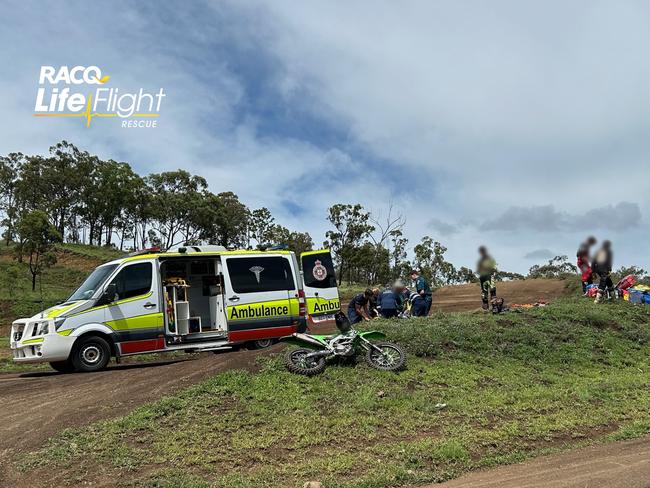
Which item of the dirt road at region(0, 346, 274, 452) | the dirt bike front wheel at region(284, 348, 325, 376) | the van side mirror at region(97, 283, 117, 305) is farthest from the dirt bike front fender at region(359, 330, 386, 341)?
the van side mirror at region(97, 283, 117, 305)

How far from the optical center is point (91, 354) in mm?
10797

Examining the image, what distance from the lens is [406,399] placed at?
8117 mm

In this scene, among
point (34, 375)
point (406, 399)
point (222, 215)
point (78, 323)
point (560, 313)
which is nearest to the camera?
point (406, 399)

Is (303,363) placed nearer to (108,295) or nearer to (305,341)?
(305,341)

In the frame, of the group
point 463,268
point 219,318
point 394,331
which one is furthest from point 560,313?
point 463,268

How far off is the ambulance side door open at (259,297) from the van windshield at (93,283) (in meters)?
2.58

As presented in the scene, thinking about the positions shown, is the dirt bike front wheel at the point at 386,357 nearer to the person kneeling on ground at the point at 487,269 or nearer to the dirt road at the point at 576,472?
the dirt road at the point at 576,472

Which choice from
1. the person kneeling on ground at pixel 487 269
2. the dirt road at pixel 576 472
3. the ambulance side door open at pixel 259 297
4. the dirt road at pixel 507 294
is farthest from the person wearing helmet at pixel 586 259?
the dirt road at pixel 576 472

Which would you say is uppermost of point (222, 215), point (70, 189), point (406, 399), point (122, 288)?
point (70, 189)

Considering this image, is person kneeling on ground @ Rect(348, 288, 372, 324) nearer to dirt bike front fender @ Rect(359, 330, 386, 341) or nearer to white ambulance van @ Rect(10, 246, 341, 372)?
white ambulance van @ Rect(10, 246, 341, 372)

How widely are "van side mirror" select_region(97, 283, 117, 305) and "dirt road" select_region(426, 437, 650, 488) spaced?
793 cm

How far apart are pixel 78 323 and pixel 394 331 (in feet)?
21.3

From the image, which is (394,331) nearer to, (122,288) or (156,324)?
(156,324)

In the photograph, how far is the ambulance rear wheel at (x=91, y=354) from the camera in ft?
34.9
